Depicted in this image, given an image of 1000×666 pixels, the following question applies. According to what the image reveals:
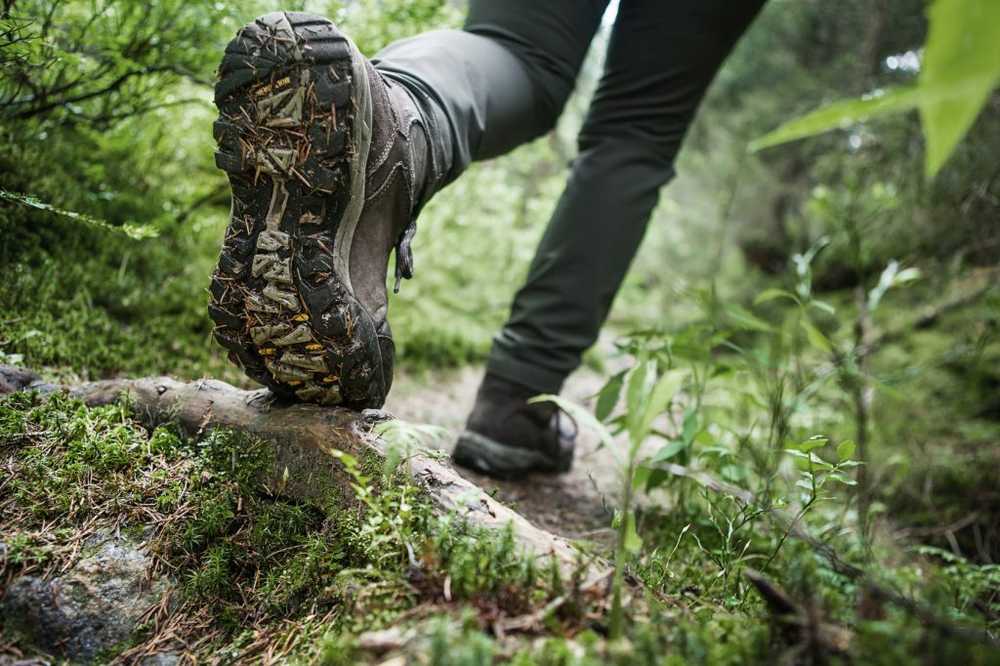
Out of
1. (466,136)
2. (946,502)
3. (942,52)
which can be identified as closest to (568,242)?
(466,136)

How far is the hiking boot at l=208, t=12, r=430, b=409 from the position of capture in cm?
133

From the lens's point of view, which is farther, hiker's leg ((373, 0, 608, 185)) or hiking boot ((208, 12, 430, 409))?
hiker's leg ((373, 0, 608, 185))

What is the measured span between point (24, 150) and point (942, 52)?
8.47 feet

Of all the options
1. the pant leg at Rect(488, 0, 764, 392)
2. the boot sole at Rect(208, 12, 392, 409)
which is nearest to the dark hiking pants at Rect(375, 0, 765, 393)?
the pant leg at Rect(488, 0, 764, 392)

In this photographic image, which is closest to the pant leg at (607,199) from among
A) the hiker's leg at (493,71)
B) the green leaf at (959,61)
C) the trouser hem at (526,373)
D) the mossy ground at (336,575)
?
the trouser hem at (526,373)

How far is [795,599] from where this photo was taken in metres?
0.99

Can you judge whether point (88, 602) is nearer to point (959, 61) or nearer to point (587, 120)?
point (959, 61)

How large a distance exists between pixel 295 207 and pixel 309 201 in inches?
1.3

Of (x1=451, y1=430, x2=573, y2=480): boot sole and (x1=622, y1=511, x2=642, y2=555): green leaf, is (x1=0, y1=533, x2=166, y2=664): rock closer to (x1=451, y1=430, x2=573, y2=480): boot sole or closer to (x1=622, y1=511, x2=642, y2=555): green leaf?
(x1=622, y1=511, x2=642, y2=555): green leaf

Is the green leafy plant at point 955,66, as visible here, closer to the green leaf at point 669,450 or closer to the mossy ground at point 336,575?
the mossy ground at point 336,575

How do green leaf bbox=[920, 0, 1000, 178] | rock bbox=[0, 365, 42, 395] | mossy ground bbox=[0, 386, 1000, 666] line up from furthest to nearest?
rock bbox=[0, 365, 42, 395] < mossy ground bbox=[0, 386, 1000, 666] < green leaf bbox=[920, 0, 1000, 178]

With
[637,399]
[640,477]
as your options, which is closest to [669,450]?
[640,477]

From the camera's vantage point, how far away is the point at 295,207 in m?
1.42

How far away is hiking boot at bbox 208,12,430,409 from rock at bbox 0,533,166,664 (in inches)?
18.4
